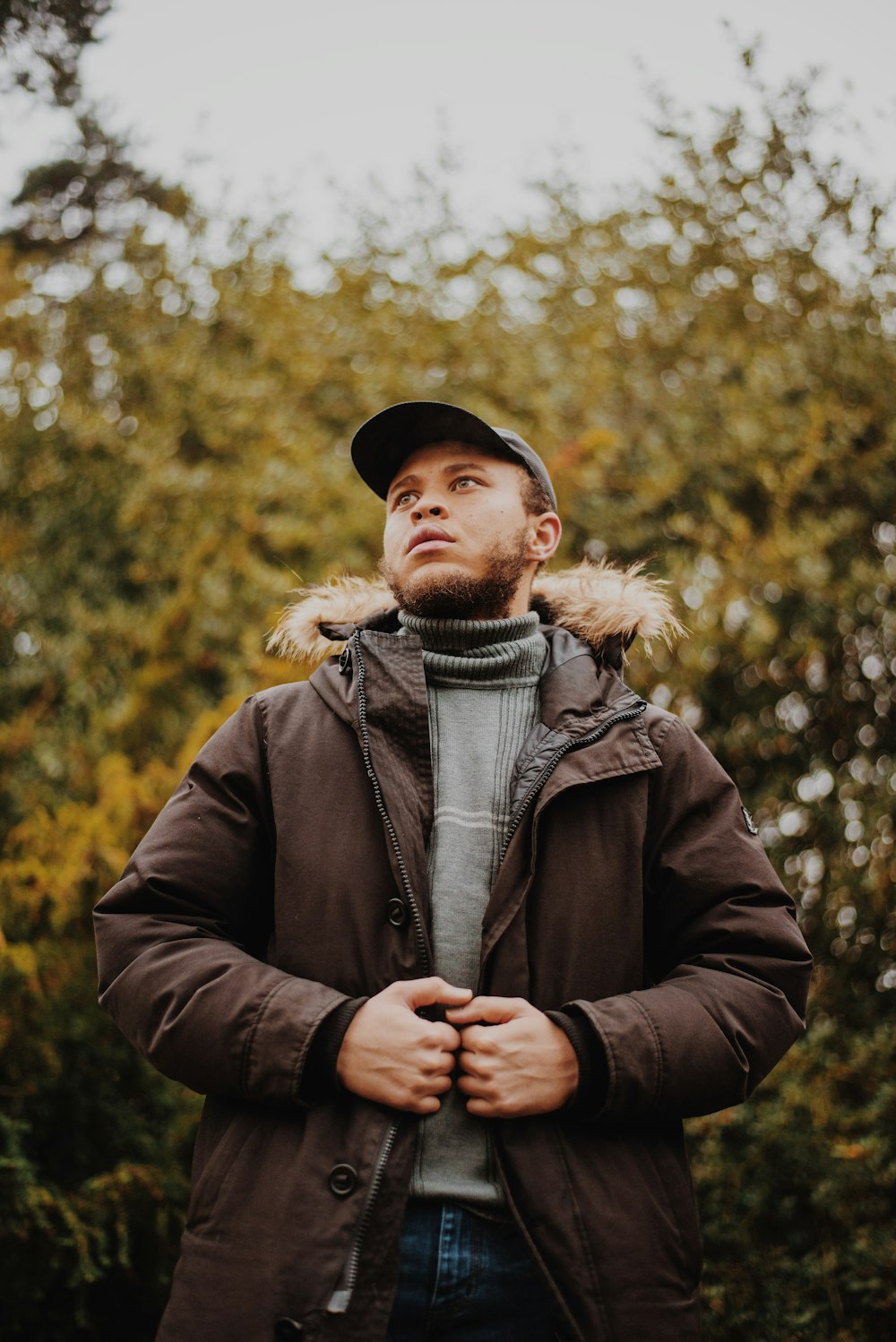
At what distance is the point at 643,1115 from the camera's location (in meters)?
1.58

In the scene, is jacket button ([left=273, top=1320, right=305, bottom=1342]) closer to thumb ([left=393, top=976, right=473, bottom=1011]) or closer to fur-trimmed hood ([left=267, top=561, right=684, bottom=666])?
thumb ([left=393, top=976, right=473, bottom=1011])

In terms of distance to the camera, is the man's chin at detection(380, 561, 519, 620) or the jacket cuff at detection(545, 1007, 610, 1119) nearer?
the jacket cuff at detection(545, 1007, 610, 1119)

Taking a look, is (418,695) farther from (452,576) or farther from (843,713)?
(843,713)

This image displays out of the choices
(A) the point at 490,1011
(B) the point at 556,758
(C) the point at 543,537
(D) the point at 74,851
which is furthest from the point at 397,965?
(D) the point at 74,851

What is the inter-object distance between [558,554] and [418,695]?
2.47 metres

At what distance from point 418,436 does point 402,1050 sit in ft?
4.17

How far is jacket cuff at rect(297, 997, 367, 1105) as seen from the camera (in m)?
1.52

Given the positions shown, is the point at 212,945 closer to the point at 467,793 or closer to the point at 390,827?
the point at 390,827

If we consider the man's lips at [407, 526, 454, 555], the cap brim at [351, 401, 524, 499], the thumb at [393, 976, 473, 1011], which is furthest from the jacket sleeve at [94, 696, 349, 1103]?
the cap brim at [351, 401, 524, 499]

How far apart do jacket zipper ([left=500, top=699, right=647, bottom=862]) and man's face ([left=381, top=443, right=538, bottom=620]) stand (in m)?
0.38

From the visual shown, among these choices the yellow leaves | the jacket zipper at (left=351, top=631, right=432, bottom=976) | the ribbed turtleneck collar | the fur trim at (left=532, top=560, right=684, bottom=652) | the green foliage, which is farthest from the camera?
the yellow leaves

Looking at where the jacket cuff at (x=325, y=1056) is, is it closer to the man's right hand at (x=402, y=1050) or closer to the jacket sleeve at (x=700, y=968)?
the man's right hand at (x=402, y=1050)

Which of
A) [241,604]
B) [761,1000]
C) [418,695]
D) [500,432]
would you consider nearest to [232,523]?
[241,604]

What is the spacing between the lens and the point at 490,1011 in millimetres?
1546
